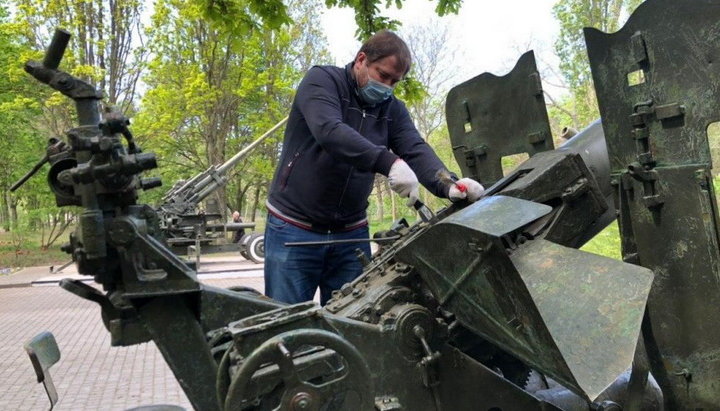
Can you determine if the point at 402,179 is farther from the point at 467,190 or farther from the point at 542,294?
the point at 542,294

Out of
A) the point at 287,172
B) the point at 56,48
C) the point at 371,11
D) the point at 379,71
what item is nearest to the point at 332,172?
the point at 287,172

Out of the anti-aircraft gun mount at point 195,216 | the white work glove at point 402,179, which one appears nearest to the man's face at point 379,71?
the white work glove at point 402,179

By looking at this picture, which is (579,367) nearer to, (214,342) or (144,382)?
(214,342)

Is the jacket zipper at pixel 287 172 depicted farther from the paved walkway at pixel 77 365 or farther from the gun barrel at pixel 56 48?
the paved walkway at pixel 77 365

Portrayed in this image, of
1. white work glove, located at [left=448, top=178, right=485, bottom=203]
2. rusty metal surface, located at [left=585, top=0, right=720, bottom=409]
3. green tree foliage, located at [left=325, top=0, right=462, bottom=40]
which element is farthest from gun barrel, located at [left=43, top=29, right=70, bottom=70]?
green tree foliage, located at [left=325, top=0, right=462, bottom=40]

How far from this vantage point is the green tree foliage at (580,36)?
1998cm

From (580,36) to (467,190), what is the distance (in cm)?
1912

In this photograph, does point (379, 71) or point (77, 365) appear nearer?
point (379, 71)

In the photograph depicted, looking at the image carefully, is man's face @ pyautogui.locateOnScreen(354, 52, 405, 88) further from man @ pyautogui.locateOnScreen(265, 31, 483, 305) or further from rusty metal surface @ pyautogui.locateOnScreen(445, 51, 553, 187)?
rusty metal surface @ pyautogui.locateOnScreen(445, 51, 553, 187)

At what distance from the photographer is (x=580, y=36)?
20.4 metres

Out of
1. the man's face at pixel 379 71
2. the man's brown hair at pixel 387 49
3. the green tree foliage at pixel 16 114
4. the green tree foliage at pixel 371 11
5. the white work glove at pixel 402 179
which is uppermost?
the green tree foliage at pixel 16 114

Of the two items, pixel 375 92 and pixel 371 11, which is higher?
pixel 371 11

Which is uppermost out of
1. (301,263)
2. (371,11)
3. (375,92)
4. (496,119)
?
(371,11)

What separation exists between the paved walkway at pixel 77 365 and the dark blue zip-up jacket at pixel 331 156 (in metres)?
2.94
